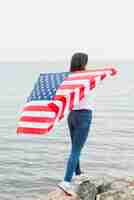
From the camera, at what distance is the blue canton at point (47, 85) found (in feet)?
40.3

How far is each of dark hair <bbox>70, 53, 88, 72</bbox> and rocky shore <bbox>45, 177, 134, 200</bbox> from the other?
2.61 meters

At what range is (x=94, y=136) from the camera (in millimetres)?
41969

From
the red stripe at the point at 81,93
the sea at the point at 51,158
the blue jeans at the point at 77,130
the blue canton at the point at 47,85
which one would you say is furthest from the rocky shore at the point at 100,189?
the sea at the point at 51,158

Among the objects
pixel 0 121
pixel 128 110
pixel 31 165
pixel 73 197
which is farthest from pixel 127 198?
pixel 128 110

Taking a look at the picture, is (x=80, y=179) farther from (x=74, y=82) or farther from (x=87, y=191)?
(x=74, y=82)

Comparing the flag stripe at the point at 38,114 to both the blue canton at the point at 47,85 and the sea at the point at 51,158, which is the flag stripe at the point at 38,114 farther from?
the sea at the point at 51,158

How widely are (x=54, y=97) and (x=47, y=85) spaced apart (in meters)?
0.38

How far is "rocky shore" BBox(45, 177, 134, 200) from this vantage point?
38.0ft

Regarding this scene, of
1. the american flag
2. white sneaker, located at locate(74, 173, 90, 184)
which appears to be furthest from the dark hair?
white sneaker, located at locate(74, 173, 90, 184)

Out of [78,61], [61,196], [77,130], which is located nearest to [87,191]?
[61,196]

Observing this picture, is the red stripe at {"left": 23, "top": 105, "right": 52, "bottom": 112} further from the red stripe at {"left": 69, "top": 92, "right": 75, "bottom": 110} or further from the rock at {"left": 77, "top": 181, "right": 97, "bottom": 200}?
the rock at {"left": 77, "top": 181, "right": 97, "bottom": 200}

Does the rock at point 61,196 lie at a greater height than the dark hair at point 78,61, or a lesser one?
lesser

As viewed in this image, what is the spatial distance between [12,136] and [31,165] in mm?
13325

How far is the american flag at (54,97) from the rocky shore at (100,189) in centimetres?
153
